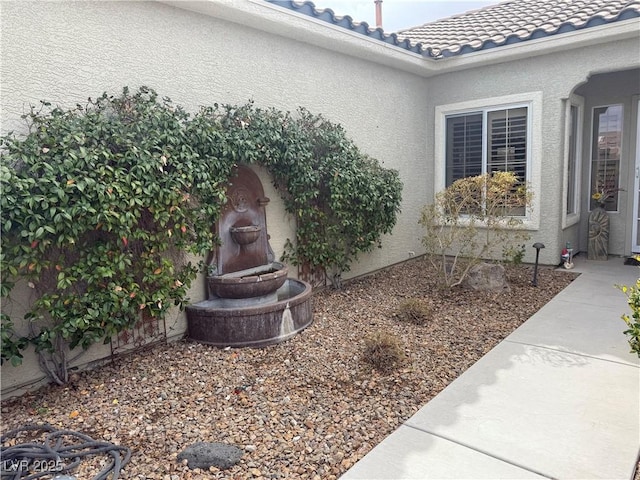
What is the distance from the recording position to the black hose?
316 centimetres

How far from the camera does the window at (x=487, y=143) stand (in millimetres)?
9047

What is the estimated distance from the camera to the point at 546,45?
8.10 meters

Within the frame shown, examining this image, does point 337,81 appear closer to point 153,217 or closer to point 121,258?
point 153,217

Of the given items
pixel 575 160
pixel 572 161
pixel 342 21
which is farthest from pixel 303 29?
pixel 575 160

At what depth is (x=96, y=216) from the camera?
13.6ft

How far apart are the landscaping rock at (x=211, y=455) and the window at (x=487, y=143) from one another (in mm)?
7753

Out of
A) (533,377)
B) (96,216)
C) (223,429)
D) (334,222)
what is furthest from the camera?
(334,222)

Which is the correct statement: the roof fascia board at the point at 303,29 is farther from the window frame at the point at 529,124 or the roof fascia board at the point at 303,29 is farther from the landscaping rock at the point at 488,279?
the landscaping rock at the point at 488,279

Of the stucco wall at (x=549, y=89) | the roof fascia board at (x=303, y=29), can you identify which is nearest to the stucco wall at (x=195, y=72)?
the roof fascia board at (x=303, y=29)

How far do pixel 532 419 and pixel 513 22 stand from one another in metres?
8.78

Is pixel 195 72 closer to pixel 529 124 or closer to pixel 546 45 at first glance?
pixel 546 45

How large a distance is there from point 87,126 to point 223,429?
307 cm

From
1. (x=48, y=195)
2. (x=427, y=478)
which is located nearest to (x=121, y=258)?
(x=48, y=195)

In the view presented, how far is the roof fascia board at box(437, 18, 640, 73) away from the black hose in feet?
28.5
